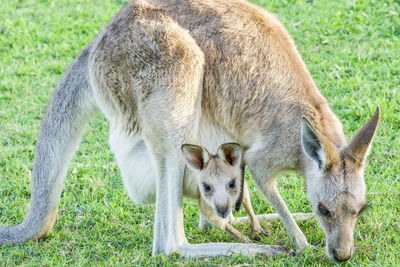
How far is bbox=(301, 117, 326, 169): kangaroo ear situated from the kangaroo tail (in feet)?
5.11

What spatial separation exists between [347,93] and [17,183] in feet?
10.3

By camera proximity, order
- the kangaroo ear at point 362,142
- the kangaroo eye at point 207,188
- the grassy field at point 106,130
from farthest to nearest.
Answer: the grassy field at point 106,130
the kangaroo eye at point 207,188
the kangaroo ear at point 362,142

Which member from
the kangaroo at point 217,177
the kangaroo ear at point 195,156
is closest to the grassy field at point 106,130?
the kangaroo at point 217,177

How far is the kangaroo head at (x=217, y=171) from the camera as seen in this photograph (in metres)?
4.10

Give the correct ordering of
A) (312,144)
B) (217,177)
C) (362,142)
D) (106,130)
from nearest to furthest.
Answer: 1. (362,142)
2. (312,144)
3. (217,177)
4. (106,130)

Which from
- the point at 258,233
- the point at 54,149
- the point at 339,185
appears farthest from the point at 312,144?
the point at 54,149

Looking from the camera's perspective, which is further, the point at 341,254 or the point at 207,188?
the point at 207,188

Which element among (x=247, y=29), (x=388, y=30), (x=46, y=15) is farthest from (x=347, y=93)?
(x=46, y=15)

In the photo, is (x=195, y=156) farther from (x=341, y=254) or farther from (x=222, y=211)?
(x=341, y=254)

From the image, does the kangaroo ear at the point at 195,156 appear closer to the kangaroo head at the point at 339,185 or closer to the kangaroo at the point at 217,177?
the kangaroo at the point at 217,177

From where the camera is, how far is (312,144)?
387 centimetres

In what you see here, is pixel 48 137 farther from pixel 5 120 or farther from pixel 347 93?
pixel 347 93

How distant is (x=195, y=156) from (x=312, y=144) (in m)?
0.75

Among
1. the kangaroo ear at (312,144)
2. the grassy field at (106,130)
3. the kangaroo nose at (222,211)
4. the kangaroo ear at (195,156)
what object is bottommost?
the grassy field at (106,130)
